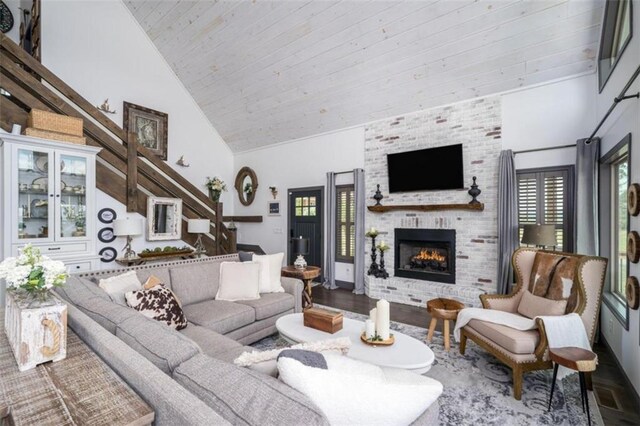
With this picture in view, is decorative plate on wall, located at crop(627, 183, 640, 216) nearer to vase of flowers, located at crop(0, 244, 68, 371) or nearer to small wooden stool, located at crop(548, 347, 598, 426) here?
small wooden stool, located at crop(548, 347, 598, 426)

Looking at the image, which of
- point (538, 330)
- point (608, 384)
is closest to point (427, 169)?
point (538, 330)

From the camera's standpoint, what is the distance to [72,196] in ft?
13.3

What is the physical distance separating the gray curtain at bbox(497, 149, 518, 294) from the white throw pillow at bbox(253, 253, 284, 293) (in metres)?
2.94

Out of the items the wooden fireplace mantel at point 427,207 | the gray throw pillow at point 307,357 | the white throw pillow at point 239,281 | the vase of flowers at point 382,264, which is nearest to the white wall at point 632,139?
the wooden fireplace mantel at point 427,207

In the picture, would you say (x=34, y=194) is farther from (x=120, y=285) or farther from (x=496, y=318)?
(x=496, y=318)

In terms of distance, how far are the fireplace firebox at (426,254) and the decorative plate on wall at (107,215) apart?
14.8 ft

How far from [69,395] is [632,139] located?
151 inches

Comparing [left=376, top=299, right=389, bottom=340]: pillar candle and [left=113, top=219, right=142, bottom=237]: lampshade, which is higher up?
[left=113, top=219, right=142, bottom=237]: lampshade

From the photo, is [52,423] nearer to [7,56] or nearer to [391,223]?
[391,223]

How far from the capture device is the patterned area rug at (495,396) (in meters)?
2.10

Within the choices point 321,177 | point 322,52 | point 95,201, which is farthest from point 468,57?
point 95,201

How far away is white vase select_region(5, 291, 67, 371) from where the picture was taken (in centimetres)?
123

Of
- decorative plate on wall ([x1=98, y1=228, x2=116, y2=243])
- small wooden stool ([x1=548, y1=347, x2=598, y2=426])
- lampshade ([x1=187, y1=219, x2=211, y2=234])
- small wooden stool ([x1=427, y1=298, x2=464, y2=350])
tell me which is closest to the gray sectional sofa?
small wooden stool ([x1=548, y1=347, x2=598, y2=426])

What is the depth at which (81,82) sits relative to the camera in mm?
5176
